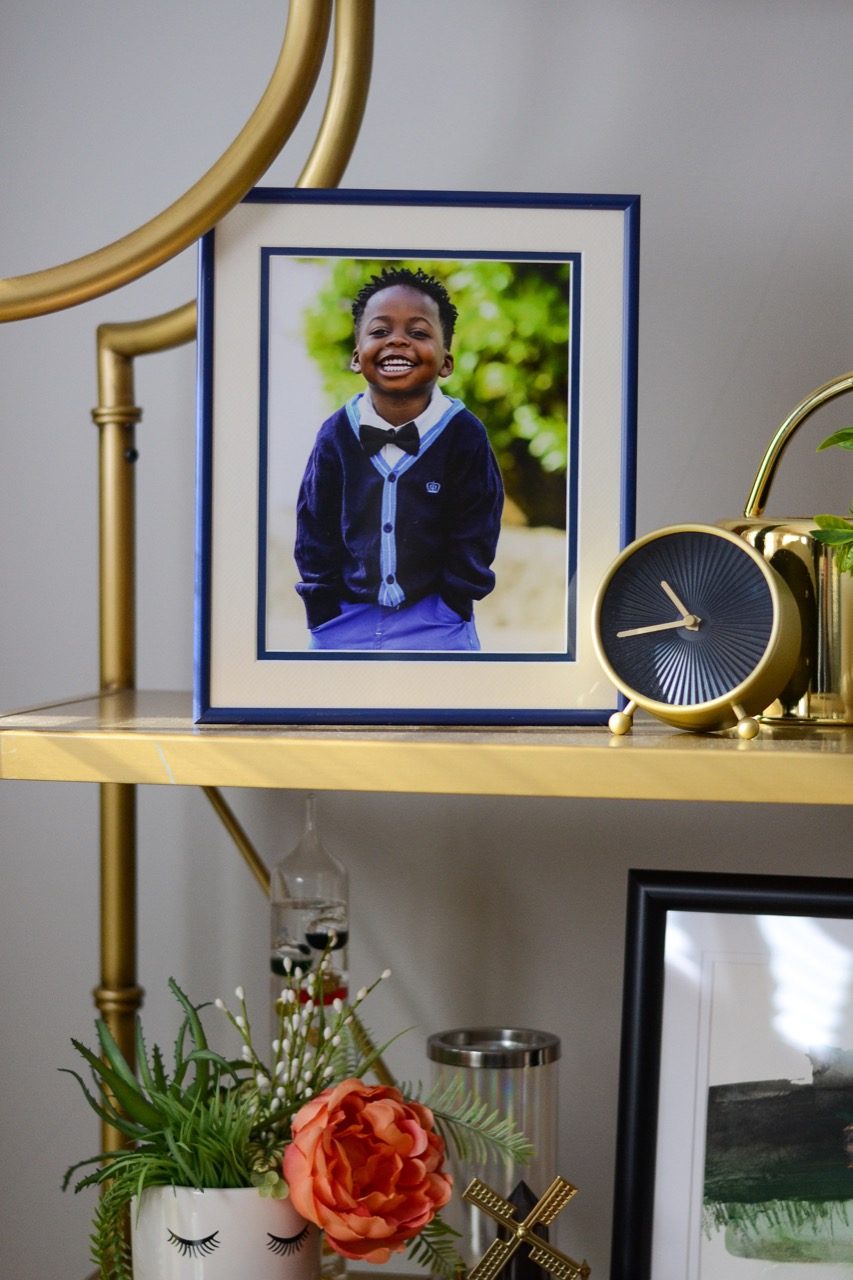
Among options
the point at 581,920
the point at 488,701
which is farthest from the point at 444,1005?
the point at 488,701

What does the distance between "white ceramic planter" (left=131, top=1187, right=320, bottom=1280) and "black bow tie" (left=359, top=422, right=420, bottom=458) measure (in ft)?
1.35

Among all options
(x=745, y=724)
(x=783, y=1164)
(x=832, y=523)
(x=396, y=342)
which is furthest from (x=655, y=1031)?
(x=396, y=342)

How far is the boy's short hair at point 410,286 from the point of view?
2.58ft

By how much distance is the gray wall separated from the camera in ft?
3.31

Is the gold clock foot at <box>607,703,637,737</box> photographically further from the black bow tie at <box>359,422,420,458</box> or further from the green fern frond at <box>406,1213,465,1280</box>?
the green fern frond at <box>406,1213,465,1280</box>

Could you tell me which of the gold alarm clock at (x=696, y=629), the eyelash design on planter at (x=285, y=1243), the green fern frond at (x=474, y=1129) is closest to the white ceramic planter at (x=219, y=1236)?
the eyelash design on planter at (x=285, y=1243)

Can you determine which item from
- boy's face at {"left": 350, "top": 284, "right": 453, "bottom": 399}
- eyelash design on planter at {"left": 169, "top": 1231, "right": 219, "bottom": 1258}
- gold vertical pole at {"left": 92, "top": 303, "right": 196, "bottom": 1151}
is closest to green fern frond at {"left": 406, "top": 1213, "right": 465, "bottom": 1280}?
eyelash design on planter at {"left": 169, "top": 1231, "right": 219, "bottom": 1258}

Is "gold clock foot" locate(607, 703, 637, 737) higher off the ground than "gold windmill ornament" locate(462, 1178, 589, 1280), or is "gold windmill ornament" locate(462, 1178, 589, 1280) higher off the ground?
"gold clock foot" locate(607, 703, 637, 737)

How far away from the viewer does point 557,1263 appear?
82cm

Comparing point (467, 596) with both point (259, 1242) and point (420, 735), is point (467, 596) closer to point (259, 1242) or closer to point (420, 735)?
point (420, 735)

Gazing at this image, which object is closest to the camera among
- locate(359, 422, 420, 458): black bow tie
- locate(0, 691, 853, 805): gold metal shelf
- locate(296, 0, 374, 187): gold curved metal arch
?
locate(0, 691, 853, 805): gold metal shelf

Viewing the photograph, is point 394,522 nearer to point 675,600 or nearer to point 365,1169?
point 675,600

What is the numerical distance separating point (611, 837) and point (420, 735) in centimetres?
33

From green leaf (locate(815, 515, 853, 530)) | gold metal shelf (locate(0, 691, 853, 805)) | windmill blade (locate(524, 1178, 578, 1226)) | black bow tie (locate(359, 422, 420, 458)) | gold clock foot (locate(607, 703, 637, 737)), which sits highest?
black bow tie (locate(359, 422, 420, 458))
